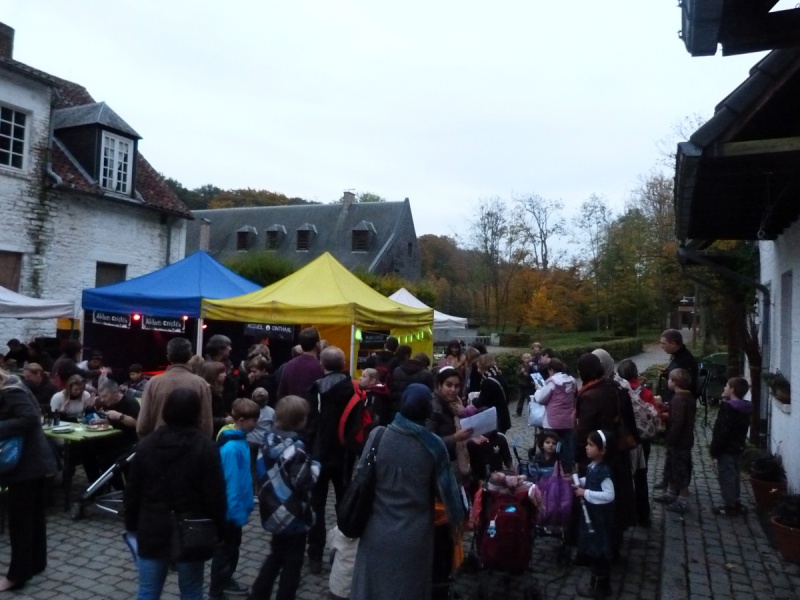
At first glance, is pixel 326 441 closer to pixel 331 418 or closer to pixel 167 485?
pixel 331 418

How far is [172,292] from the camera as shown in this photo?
11.0m

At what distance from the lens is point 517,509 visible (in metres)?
4.27

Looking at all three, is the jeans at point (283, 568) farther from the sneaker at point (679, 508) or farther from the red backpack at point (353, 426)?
the sneaker at point (679, 508)

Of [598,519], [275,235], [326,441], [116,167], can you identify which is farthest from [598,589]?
[275,235]

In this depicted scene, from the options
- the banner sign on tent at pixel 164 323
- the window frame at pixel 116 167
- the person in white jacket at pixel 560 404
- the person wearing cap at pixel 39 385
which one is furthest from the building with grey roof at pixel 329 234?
the person in white jacket at pixel 560 404

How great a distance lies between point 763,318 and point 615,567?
616cm

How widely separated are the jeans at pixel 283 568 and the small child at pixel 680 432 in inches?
162

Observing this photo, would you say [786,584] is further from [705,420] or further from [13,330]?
[13,330]

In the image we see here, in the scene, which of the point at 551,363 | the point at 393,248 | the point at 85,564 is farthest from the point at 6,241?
the point at 393,248

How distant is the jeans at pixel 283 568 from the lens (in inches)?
156

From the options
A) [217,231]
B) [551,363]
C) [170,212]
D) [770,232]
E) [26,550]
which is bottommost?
[26,550]

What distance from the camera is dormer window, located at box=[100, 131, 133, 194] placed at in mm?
16328

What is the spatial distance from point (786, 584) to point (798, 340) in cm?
264

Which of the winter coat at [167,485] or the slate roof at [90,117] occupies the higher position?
the slate roof at [90,117]
